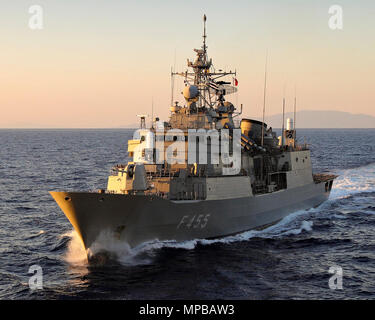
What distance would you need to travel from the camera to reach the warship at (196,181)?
19.1 meters

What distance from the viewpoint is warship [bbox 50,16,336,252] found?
1909 centimetres

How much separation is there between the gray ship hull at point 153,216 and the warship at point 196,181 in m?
0.04

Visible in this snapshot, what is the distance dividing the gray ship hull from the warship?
0.04 meters

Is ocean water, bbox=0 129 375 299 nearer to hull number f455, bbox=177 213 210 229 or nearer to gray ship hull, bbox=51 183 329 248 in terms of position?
gray ship hull, bbox=51 183 329 248

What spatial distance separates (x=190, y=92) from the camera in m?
24.7

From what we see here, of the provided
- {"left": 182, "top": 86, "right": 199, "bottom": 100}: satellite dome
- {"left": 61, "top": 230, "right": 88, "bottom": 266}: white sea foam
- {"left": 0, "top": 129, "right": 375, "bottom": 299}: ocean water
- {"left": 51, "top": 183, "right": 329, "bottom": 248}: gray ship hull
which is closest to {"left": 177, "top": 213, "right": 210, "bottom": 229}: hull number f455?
{"left": 51, "top": 183, "right": 329, "bottom": 248}: gray ship hull

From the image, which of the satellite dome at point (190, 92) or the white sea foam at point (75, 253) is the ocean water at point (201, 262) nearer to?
the white sea foam at point (75, 253)

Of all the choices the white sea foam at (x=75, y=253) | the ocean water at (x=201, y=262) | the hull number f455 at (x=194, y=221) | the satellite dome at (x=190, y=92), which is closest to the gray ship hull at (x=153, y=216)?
the hull number f455 at (x=194, y=221)

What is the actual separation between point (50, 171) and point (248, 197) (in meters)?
34.3

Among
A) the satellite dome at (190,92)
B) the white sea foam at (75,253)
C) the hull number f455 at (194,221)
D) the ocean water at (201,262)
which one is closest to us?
the ocean water at (201,262)

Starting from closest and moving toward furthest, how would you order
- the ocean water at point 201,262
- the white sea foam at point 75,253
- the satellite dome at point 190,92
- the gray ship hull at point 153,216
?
the ocean water at point 201,262
the gray ship hull at point 153,216
the white sea foam at point 75,253
the satellite dome at point 190,92

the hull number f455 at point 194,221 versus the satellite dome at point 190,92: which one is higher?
the satellite dome at point 190,92

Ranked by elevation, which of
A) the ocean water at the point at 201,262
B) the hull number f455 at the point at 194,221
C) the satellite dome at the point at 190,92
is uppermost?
the satellite dome at the point at 190,92
